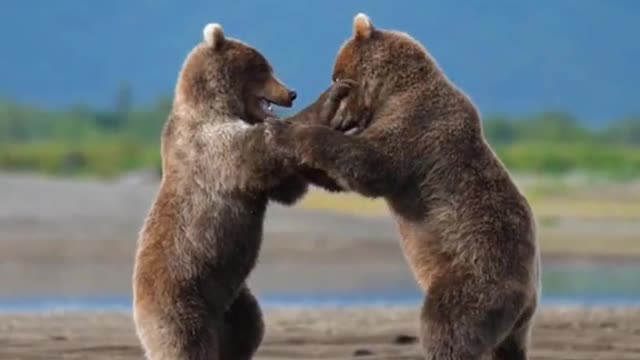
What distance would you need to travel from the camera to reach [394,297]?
51.5 feet

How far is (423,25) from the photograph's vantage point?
11444 cm

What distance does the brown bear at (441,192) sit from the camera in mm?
6719

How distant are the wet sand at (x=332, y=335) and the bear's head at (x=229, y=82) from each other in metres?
1.96

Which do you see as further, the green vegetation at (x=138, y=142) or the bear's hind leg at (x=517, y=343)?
the green vegetation at (x=138, y=142)

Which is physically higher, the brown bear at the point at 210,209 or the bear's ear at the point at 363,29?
the bear's ear at the point at 363,29

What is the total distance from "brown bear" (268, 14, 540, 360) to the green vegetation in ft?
95.0

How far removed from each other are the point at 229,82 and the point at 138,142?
3914 centimetres

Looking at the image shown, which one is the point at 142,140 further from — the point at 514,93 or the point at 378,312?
the point at 514,93

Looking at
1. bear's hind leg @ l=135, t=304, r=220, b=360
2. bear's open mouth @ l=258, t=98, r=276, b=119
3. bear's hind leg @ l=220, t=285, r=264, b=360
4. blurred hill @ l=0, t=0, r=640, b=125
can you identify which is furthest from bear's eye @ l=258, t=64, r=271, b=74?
blurred hill @ l=0, t=0, r=640, b=125

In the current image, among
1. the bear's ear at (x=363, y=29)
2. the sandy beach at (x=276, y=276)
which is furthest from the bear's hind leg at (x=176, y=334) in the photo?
the sandy beach at (x=276, y=276)

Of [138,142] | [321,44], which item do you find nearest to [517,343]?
[138,142]

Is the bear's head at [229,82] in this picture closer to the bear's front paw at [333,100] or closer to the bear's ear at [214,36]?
the bear's ear at [214,36]

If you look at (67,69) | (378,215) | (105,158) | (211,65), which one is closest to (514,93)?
(67,69)

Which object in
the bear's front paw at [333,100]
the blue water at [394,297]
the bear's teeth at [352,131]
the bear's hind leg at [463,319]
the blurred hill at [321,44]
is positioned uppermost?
the blurred hill at [321,44]
